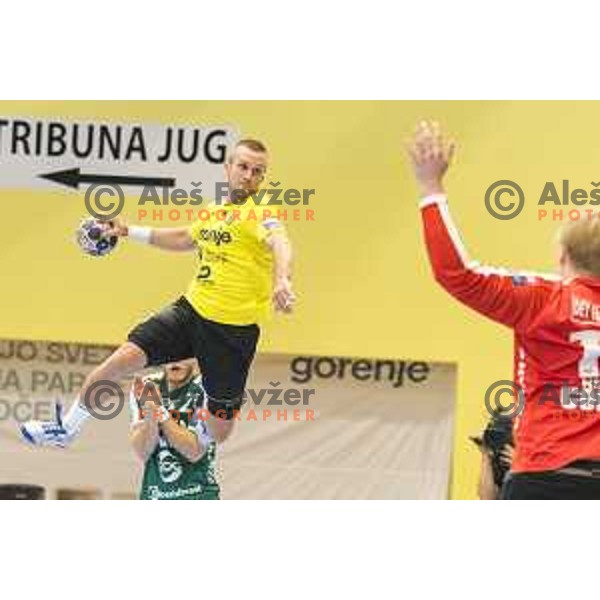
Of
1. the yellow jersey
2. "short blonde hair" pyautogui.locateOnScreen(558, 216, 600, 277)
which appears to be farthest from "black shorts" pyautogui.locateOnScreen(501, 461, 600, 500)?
the yellow jersey

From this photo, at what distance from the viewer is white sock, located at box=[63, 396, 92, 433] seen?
4227mm

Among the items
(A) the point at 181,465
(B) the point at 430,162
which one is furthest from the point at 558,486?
(A) the point at 181,465

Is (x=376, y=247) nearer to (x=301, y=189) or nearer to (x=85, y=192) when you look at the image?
(x=301, y=189)

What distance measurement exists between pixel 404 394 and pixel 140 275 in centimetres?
112

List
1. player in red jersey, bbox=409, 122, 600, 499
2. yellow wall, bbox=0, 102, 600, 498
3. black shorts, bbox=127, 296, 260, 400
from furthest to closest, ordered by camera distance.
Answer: black shorts, bbox=127, 296, 260, 400
yellow wall, bbox=0, 102, 600, 498
player in red jersey, bbox=409, 122, 600, 499

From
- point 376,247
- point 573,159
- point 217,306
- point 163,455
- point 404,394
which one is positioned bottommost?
point 163,455

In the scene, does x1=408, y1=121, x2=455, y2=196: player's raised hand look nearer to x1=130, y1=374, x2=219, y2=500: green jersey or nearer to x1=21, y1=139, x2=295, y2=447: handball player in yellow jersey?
x1=21, y1=139, x2=295, y2=447: handball player in yellow jersey

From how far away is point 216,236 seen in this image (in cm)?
405

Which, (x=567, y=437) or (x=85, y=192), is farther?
(x=85, y=192)

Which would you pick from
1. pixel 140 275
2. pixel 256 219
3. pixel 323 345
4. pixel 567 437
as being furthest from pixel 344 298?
pixel 567 437

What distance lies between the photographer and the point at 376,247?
4.03 meters

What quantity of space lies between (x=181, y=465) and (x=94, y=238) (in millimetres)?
941

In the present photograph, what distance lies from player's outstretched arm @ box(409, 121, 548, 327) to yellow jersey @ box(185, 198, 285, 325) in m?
1.42

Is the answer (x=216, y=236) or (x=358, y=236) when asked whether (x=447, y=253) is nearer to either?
(x=358, y=236)
